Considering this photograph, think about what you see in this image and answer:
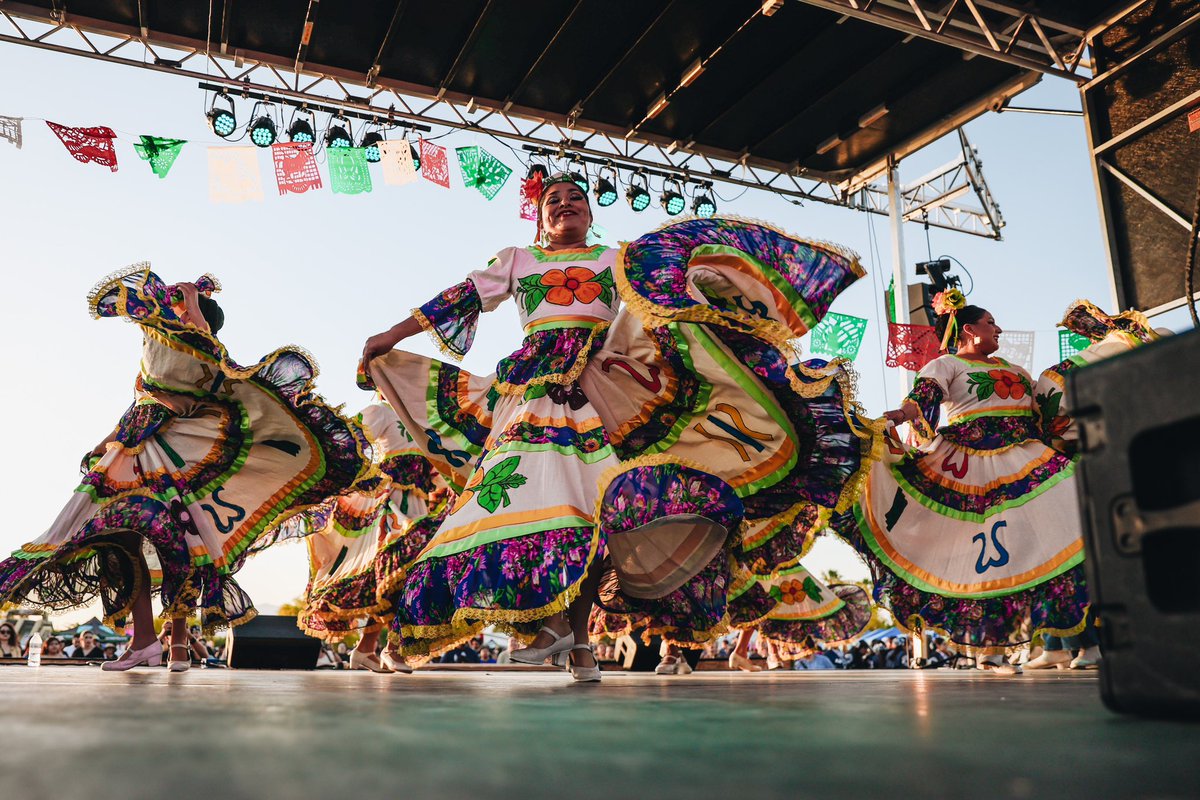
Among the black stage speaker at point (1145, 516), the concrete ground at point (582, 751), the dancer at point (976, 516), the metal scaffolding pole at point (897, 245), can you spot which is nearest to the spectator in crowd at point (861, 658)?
the metal scaffolding pole at point (897, 245)

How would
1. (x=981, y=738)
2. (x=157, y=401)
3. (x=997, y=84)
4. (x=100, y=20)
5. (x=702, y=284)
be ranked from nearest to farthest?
1. (x=981, y=738)
2. (x=702, y=284)
3. (x=157, y=401)
4. (x=100, y=20)
5. (x=997, y=84)

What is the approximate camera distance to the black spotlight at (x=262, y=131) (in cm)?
759

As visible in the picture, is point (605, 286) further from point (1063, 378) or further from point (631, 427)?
point (1063, 378)

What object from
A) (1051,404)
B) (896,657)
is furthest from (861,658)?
(1051,404)

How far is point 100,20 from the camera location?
689 centimetres

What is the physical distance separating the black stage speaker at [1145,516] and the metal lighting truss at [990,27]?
18.9 feet

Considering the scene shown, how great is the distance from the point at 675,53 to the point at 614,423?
17.0 feet

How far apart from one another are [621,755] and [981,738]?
450 mm

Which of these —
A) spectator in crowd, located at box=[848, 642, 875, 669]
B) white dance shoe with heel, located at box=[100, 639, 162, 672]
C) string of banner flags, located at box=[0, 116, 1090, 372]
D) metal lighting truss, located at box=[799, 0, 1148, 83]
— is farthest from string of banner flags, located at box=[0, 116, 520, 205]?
spectator in crowd, located at box=[848, 642, 875, 669]

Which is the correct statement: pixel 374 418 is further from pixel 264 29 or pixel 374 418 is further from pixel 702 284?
pixel 264 29

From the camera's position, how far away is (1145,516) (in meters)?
1.08

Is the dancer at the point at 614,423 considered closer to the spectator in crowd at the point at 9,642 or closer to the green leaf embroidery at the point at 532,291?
the green leaf embroidery at the point at 532,291

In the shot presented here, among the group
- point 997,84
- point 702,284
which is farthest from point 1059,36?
point 702,284

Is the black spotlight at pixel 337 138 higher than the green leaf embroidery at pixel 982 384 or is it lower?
higher
